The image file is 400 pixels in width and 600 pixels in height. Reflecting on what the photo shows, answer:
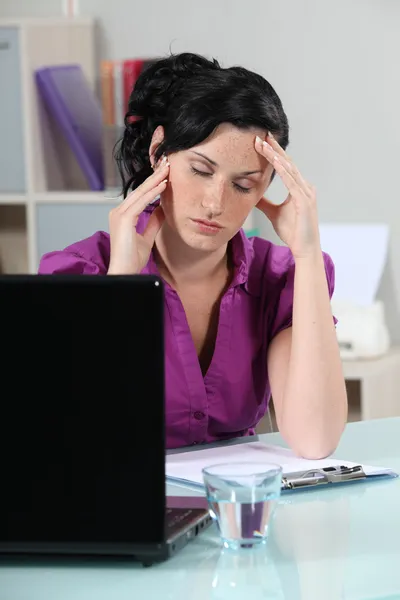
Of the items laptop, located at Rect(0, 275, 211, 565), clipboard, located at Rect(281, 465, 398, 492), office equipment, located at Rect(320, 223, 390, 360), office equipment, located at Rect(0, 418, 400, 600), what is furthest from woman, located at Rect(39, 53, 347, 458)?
office equipment, located at Rect(320, 223, 390, 360)

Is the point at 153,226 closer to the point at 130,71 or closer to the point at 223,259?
the point at 223,259

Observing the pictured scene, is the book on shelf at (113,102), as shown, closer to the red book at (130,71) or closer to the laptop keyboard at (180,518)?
the red book at (130,71)

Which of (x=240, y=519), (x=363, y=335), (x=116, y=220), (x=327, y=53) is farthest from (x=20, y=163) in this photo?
(x=240, y=519)

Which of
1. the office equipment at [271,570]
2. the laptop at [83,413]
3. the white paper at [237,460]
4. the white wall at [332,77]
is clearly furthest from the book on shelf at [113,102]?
the laptop at [83,413]

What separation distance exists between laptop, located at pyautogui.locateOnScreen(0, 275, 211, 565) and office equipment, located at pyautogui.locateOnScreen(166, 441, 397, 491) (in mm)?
341

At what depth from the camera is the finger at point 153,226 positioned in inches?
66.1

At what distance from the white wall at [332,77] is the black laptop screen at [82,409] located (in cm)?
229

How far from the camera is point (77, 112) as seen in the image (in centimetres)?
328

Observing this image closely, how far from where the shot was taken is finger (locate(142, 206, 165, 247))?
1.68 metres

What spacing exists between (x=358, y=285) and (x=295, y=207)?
1.44 m

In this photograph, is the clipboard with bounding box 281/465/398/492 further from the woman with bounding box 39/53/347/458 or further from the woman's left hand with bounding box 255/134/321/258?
the woman's left hand with bounding box 255/134/321/258

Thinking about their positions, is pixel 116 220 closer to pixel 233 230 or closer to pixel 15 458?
pixel 233 230

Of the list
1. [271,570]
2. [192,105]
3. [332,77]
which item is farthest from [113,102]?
[271,570]

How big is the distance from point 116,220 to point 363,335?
56.8 inches
